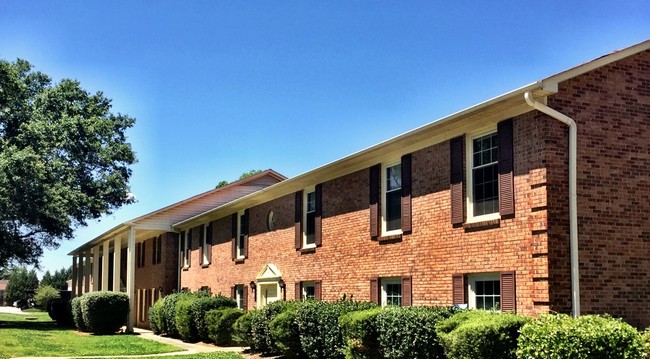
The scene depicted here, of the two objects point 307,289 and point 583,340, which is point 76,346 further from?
point 583,340

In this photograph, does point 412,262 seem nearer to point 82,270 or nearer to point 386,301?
point 386,301

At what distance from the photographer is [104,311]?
1177 inches

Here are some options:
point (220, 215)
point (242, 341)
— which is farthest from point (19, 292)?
point (242, 341)

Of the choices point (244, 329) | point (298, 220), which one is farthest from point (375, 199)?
point (244, 329)

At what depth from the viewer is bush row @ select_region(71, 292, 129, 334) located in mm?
29797

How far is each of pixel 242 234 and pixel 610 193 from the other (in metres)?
15.8

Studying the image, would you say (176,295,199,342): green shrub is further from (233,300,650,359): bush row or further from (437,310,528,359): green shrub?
(437,310,528,359): green shrub

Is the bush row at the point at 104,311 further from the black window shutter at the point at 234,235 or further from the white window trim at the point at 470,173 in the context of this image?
the white window trim at the point at 470,173

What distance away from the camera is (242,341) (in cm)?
1983

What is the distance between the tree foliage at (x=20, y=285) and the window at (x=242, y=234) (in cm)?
9113

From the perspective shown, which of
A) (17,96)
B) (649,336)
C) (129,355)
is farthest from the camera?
(17,96)

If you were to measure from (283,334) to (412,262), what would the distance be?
355 cm

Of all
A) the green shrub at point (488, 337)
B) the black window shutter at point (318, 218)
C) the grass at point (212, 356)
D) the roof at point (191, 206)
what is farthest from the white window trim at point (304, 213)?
the roof at point (191, 206)

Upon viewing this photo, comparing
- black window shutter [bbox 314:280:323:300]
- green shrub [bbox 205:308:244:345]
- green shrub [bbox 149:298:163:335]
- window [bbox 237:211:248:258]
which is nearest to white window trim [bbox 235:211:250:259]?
window [bbox 237:211:248:258]
